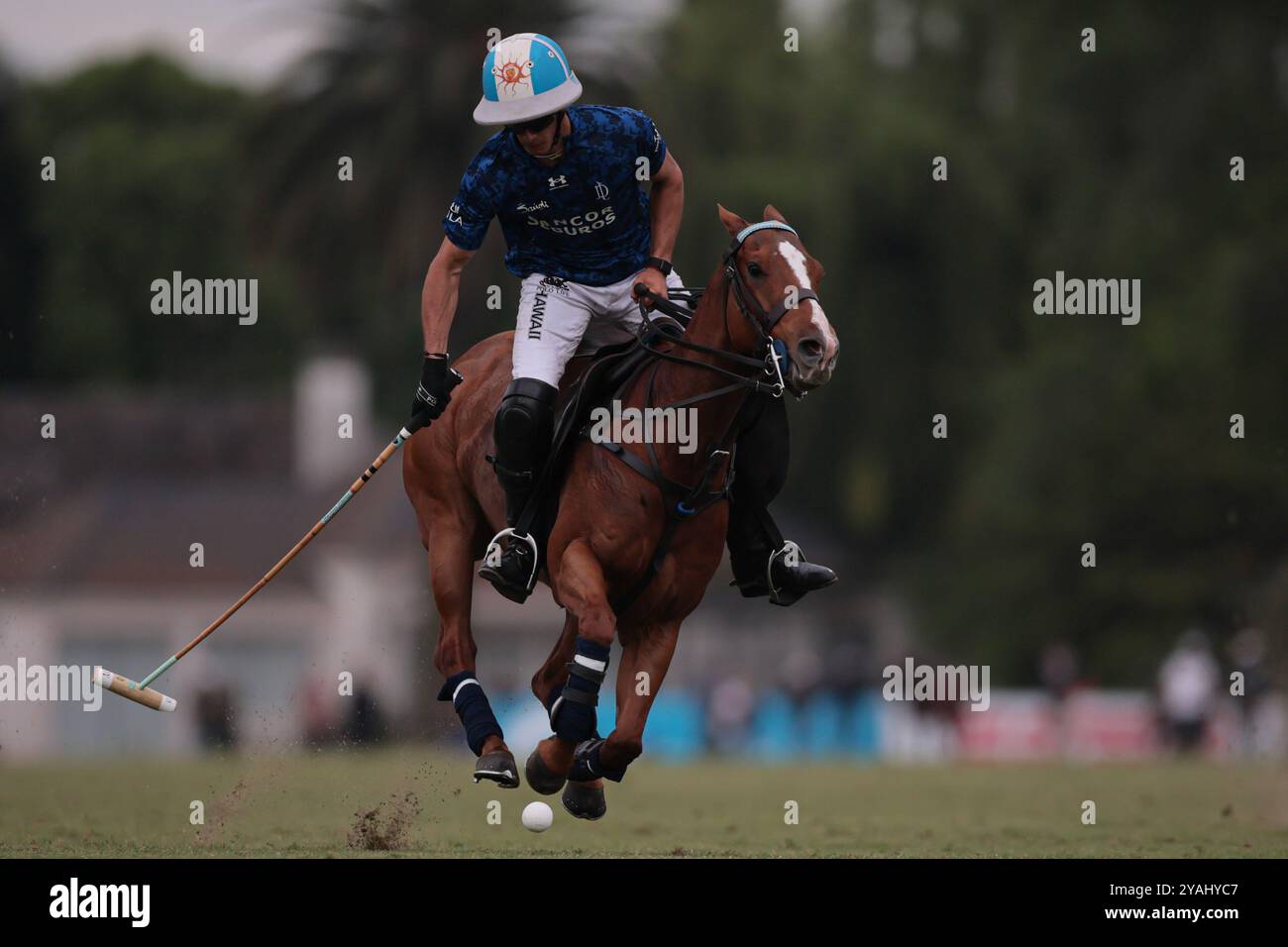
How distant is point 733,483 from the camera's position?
490 inches

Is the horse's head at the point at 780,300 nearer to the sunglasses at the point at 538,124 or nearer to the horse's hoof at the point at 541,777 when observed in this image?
the sunglasses at the point at 538,124

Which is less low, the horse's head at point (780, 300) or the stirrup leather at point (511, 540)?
the horse's head at point (780, 300)

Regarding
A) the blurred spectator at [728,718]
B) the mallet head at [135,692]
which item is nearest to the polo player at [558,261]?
the mallet head at [135,692]

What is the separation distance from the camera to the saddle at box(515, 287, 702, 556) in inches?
474

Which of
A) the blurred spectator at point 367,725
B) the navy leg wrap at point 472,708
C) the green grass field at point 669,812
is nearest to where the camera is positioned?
the navy leg wrap at point 472,708

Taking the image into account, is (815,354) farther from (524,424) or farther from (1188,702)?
(1188,702)

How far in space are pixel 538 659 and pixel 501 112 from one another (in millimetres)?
44362

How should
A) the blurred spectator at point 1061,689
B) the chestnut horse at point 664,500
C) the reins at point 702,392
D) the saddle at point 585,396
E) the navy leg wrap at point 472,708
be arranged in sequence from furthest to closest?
the blurred spectator at point 1061,689 < the navy leg wrap at point 472,708 < the saddle at point 585,396 < the reins at point 702,392 < the chestnut horse at point 664,500

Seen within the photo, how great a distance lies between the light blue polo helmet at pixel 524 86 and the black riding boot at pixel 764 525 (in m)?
1.97

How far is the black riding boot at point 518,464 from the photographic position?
472 inches

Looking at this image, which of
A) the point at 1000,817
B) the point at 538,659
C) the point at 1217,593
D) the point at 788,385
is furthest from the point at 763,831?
the point at 538,659

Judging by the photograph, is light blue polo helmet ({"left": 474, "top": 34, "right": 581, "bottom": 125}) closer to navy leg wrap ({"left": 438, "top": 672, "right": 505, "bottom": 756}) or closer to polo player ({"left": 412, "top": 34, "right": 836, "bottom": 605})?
polo player ({"left": 412, "top": 34, "right": 836, "bottom": 605})

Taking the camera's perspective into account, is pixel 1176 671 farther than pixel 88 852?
Yes

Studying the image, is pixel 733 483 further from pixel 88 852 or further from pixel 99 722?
pixel 99 722
